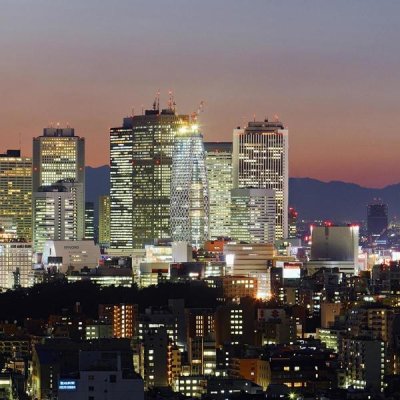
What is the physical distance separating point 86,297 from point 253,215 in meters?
42.4

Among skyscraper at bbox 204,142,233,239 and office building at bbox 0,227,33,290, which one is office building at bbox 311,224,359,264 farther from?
office building at bbox 0,227,33,290

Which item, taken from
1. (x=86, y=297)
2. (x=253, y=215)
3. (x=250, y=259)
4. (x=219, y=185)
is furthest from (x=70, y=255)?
(x=86, y=297)

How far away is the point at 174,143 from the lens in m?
117

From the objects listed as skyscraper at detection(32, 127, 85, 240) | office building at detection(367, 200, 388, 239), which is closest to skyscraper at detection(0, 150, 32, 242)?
skyscraper at detection(32, 127, 85, 240)

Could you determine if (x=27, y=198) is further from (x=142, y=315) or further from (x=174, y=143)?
(x=142, y=315)

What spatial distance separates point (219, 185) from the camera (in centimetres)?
12619

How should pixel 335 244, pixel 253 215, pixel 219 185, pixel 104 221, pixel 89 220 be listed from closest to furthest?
pixel 335 244, pixel 253 215, pixel 219 185, pixel 89 220, pixel 104 221

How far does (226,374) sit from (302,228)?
9954cm

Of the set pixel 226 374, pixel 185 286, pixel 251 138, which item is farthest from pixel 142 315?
pixel 251 138

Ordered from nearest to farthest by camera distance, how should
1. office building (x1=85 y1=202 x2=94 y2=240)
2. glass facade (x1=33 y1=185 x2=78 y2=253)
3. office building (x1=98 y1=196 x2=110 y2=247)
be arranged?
glass facade (x1=33 y1=185 x2=78 y2=253), office building (x1=85 y1=202 x2=94 y2=240), office building (x1=98 y1=196 x2=110 y2=247)

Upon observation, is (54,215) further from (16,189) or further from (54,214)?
(16,189)

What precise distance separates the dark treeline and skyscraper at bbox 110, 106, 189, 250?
3715cm

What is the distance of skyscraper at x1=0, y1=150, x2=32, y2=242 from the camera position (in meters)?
122

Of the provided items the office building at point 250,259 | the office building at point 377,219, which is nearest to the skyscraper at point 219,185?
the office building at point 250,259
